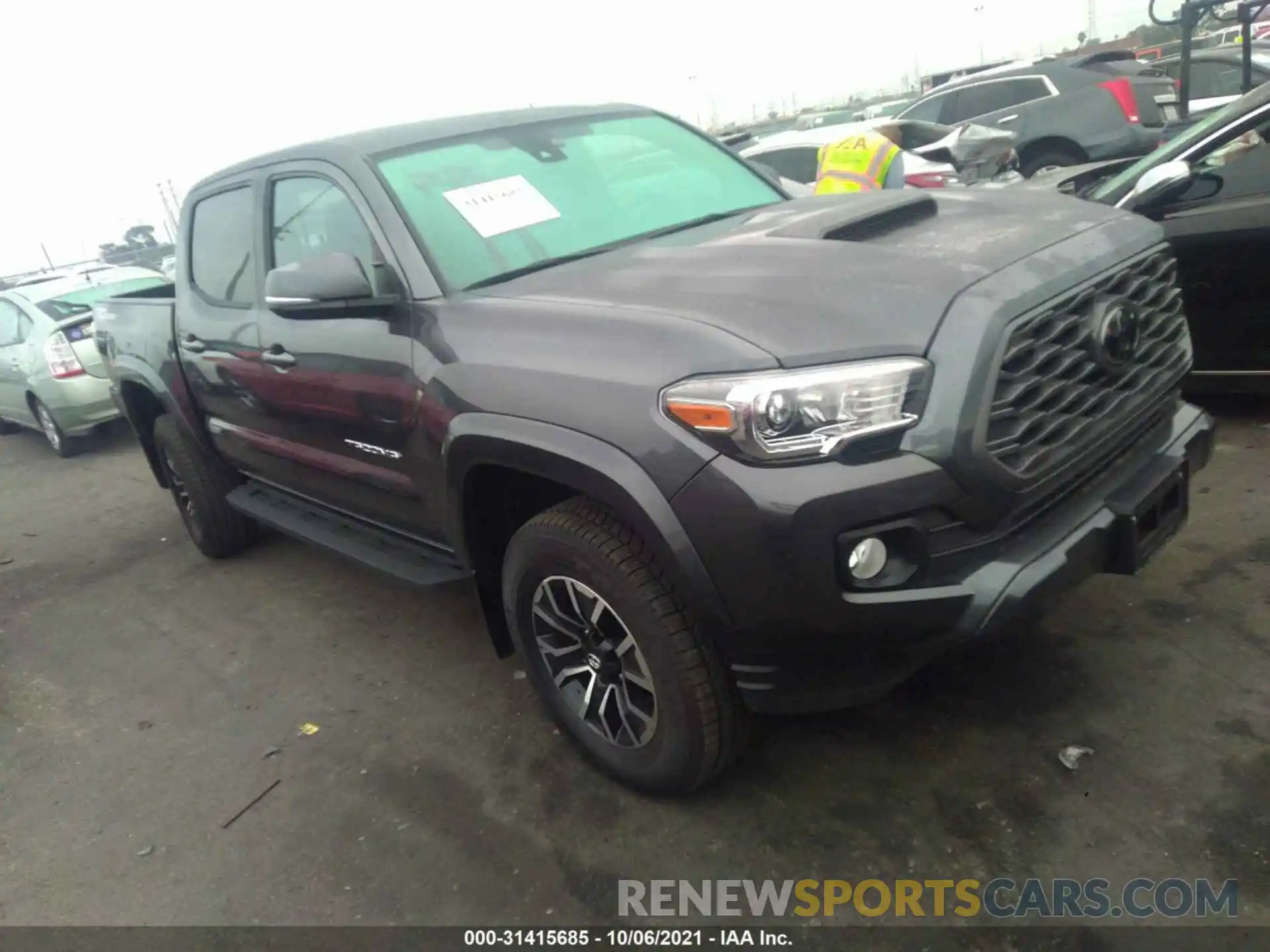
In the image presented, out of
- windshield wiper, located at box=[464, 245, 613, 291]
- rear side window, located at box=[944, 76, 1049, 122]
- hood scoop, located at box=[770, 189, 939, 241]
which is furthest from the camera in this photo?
rear side window, located at box=[944, 76, 1049, 122]

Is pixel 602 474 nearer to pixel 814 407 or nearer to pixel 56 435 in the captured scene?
pixel 814 407

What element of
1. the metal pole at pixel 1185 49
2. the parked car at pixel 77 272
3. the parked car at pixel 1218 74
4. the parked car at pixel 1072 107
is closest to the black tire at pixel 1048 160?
the parked car at pixel 1072 107

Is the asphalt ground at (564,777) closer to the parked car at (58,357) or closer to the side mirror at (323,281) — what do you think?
the side mirror at (323,281)

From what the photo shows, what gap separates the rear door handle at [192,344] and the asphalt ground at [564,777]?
4.33ft

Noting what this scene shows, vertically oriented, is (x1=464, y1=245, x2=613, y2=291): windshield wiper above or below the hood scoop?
above

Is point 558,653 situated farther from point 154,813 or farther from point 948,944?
point 154,813

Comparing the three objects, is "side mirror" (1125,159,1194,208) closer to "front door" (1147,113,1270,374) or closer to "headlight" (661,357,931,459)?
"front door" (1147,113,1270,374)

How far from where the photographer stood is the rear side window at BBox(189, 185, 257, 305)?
3.88 m

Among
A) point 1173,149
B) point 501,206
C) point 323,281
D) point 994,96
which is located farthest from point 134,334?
point 994,96

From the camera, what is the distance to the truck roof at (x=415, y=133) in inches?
126

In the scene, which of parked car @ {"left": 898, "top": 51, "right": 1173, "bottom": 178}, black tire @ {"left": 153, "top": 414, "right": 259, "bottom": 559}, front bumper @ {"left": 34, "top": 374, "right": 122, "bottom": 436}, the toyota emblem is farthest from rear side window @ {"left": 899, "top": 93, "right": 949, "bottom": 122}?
the toyota emblem

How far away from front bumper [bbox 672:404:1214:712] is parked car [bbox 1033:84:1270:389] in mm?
2403

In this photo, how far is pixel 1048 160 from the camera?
1120 centimetres

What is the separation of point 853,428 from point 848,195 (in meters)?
1.62
